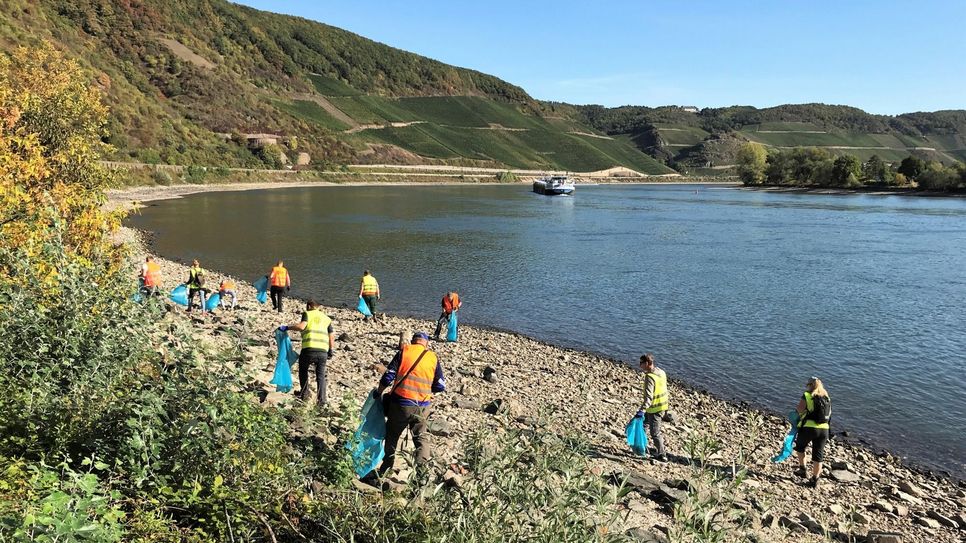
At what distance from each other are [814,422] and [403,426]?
7.60 meters

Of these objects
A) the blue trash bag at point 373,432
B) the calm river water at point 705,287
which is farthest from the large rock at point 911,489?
→ the blue trash bag at point 373,432

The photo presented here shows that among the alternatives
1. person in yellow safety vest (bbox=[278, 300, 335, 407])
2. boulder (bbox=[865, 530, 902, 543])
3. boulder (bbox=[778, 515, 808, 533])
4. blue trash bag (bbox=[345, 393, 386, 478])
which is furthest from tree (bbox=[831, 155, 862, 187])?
blue trash bag (bbox=[345, 393, 386, 478])

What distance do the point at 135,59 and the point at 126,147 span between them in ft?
223

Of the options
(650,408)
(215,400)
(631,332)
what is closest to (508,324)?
(631,332)

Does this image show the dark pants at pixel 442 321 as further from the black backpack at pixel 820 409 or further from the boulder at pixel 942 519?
the boulder at pixel 942 519

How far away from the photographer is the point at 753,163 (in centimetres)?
17150

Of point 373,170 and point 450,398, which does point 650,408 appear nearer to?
point 450,398

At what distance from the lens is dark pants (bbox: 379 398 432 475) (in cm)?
763

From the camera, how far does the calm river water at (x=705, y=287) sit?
17.4 meters

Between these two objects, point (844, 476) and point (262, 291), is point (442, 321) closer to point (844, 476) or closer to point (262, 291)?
point (262, 291)

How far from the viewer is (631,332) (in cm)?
2291

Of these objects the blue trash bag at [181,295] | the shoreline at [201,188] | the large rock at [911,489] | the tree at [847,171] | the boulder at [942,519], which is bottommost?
the large rock at [911,489]

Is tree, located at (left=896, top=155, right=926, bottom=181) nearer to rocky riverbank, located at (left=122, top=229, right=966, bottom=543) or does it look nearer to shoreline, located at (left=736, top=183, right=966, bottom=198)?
shoreline, located at (left=736, top=183, right=966, bottom=198)

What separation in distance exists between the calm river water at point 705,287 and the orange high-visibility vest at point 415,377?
464 inches
